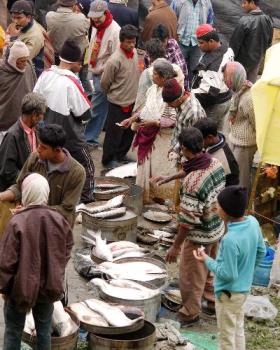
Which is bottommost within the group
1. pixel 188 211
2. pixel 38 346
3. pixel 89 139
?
pixel 89 139

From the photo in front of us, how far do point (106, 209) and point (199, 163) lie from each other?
2336 mm

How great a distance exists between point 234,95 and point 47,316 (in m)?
4.97

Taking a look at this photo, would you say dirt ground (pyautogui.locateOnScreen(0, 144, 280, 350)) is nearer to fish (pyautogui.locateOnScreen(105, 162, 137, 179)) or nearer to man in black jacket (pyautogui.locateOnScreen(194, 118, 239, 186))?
man in black jacket (pyautogui.locateOnScreen(194, 118, 239, 186))

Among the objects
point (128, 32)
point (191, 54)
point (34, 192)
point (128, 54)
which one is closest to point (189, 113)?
point (128, 32)

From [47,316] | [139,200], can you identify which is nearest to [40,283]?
[47,316]

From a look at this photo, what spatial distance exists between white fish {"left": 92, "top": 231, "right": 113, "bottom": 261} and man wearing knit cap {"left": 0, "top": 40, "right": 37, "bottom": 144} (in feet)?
6.37

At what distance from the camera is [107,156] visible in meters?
12.4

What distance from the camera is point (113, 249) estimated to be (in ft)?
30.7

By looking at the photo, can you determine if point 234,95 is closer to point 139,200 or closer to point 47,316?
point 139,200

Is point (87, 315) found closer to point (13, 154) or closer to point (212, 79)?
point (13, 154)

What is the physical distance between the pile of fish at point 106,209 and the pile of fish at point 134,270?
94 centimetres

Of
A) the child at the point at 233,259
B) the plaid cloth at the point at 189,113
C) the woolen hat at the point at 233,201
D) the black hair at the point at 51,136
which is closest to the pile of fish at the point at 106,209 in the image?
the plaid cloth at the point at 189,113

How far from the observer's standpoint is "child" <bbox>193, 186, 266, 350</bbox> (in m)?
6.84

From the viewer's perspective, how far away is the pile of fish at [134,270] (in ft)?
28.3
